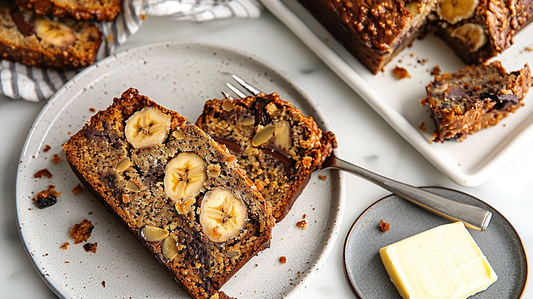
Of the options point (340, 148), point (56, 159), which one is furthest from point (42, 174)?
point (340, 148)

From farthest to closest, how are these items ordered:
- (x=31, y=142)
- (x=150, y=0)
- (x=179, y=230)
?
1. (x=150, y=0)
2. (x=31, y=142)
3. (x=179, y=230)

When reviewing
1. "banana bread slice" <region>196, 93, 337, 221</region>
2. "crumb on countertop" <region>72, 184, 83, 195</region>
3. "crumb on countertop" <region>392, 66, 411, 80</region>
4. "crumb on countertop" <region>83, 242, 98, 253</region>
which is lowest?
"crumb on countertop" <region>83, 242, 98, 253</region>

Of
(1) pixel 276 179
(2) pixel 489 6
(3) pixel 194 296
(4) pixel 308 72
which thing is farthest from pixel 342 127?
(3) pixel 194 296

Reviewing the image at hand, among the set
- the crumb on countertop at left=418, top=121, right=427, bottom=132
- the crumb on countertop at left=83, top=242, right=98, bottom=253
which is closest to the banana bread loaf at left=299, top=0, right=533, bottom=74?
the crumb on countertop at left=418, top=121, right=427, bottom=132

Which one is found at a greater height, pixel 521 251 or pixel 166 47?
pixel 521 251

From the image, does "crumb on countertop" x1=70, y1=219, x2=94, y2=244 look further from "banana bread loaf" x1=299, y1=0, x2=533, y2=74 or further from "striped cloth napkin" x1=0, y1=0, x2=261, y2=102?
"banana bread loaf" x1=299, y1=0, x2=533, y2=74

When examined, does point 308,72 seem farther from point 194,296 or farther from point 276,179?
point 194,296
